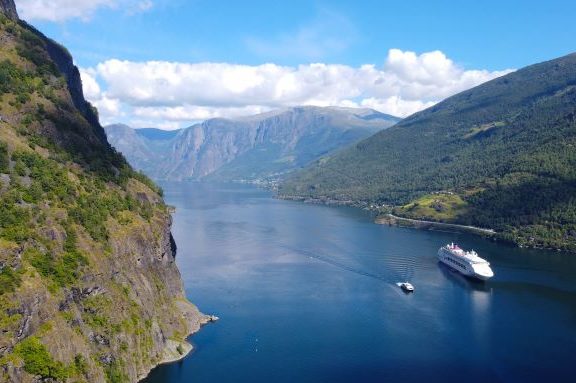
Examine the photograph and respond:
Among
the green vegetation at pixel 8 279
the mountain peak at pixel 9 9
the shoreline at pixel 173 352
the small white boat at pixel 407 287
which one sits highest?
the mountain peak at pixel 9 9

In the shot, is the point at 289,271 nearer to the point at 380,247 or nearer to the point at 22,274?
the point at 380,247

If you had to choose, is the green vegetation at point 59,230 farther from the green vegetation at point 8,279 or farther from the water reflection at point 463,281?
the water reflection at point 463,281

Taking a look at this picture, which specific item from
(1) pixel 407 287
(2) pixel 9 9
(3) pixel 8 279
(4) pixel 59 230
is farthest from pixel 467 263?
(2) pixel 9 9

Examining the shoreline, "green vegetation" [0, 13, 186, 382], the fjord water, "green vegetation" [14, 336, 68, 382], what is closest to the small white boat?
the fjord water

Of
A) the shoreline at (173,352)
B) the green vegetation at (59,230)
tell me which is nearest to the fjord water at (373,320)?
the shoreline at (173,352)

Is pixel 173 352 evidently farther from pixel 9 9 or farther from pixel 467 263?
pixel 467 263
